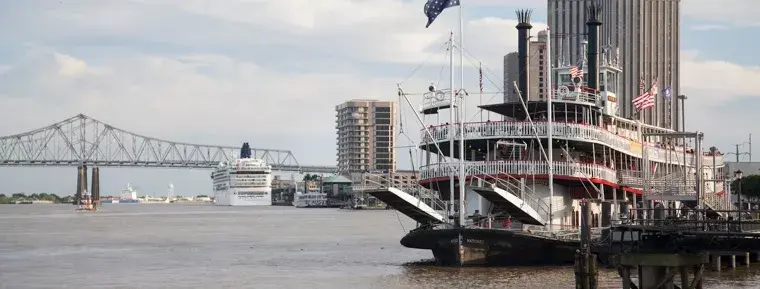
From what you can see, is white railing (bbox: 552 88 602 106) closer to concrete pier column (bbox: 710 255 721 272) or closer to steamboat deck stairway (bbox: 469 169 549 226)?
steamboat deck stairway (bbox: 469 169 549 226)

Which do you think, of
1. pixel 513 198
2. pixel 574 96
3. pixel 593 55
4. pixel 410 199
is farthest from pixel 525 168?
pixel 593 55

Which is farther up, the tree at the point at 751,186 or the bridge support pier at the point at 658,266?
the tree at the point at 751,186

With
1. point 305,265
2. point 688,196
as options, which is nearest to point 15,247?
point 305,265

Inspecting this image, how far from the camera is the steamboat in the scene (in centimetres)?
4288

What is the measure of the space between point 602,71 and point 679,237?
80.8ft

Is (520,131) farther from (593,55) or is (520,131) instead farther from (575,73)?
(593,55)

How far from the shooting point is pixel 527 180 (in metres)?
45.7

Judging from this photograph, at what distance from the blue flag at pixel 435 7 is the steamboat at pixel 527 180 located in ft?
5.58

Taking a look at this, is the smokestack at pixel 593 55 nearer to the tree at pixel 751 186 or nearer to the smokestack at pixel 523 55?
the smokestack at pixel 523 55

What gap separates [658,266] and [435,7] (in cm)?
1598

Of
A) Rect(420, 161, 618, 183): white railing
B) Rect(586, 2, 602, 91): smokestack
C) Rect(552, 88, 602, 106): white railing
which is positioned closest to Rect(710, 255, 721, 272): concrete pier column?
Rect(420, 161, 618, 183): white railing

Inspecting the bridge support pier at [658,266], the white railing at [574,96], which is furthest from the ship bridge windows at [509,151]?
the bridge support pier at [658,266]

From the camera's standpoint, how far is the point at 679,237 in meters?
32.1

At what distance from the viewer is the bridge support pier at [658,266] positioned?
98.4 ft
